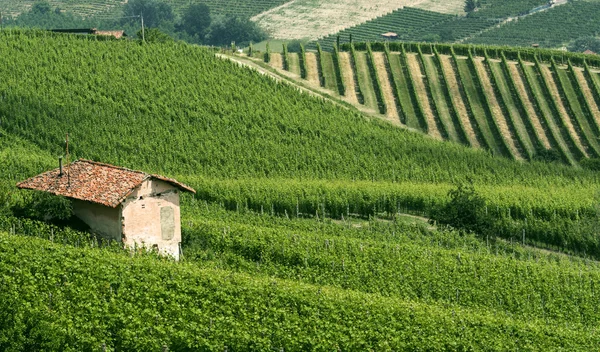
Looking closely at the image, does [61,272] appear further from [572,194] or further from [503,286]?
[572,194]

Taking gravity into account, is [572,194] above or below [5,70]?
below

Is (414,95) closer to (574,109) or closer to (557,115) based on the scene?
(557,115)

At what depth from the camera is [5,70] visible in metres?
75.1

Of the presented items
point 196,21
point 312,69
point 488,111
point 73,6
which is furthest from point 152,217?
point 73,6

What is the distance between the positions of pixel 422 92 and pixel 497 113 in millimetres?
6341

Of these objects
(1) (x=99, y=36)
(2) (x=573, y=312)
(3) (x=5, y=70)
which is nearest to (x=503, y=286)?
(2) (x=573, y=312)

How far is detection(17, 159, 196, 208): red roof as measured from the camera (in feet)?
145

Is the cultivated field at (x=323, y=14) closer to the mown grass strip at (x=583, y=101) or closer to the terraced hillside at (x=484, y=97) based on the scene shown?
the terraced hillside at (x=484, y=97)

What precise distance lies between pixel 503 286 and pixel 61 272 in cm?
1833

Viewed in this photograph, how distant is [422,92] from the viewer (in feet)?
295

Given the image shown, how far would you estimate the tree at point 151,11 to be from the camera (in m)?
159

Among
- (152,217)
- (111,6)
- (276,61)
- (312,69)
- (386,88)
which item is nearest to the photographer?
(152,217)

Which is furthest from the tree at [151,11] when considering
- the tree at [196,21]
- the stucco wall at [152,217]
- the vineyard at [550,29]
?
the stucco wall at [152,217]

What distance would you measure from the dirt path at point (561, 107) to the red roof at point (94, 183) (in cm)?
4623
